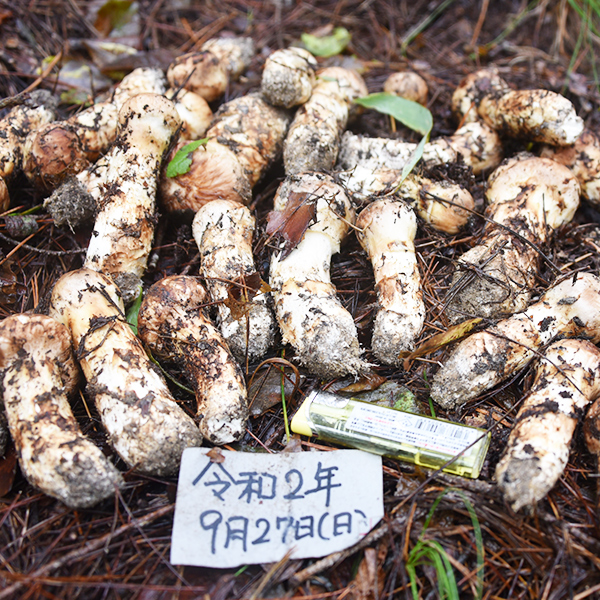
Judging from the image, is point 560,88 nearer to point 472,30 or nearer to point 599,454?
point 472,30

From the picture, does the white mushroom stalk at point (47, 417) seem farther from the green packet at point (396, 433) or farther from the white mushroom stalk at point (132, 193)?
the green packet at point (396, 433)

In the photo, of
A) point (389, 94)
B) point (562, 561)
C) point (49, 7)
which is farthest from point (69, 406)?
point (49, 7)

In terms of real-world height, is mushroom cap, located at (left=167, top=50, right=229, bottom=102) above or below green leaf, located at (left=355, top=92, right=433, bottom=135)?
above

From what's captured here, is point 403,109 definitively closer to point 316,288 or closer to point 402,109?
point 402,109

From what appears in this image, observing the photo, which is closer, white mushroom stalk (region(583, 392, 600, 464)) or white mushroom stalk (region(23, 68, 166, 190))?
white mushroom stalk (region(583, 392, 600, 464))

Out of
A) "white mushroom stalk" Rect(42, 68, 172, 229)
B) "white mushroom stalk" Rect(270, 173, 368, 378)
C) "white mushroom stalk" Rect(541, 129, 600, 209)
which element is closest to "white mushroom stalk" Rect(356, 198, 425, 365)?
"white mushroom stalk" Rect(270, 173, 368, 378)

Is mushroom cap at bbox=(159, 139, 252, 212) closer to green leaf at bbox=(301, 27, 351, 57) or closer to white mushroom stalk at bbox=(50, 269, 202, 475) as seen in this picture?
white mushroom stalk at bbox=(50, 269, 202, 475)

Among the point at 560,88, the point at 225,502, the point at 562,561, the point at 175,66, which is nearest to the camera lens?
the point at 562,561
